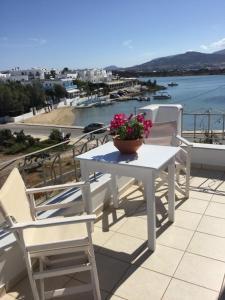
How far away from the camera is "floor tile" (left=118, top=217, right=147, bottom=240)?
258 centimetres

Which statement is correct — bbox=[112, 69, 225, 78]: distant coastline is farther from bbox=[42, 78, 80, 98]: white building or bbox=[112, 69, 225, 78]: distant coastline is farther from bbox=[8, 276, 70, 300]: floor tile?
bbox=[8, 276, 70, 300]: floor tile

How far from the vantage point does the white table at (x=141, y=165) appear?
2193 millimetres

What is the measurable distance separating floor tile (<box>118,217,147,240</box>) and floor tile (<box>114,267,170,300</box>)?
0.45 m

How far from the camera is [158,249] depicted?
2354 millimetres

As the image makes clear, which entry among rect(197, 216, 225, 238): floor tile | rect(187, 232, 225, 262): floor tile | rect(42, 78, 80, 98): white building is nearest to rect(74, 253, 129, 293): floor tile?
rect(187, 232, 225, 262): floor tile

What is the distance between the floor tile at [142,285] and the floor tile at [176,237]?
386 mm

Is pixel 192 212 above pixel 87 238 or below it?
below

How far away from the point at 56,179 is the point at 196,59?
692 feet

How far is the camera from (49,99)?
53719 mm

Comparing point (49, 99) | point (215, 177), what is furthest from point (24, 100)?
point (215, 177)

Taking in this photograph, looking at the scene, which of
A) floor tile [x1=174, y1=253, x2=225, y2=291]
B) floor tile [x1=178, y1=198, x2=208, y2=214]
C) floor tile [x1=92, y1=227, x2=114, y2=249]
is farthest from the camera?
floor tile [x1=178, y1=198, x2=208, y2=214]

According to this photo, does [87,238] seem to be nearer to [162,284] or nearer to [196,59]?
[162,284]

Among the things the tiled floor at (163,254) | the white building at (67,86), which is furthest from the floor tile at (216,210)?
the white building at (67,86)

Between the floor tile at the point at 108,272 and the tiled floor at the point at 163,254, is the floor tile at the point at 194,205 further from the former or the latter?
the floor tile at the point at 108,272
